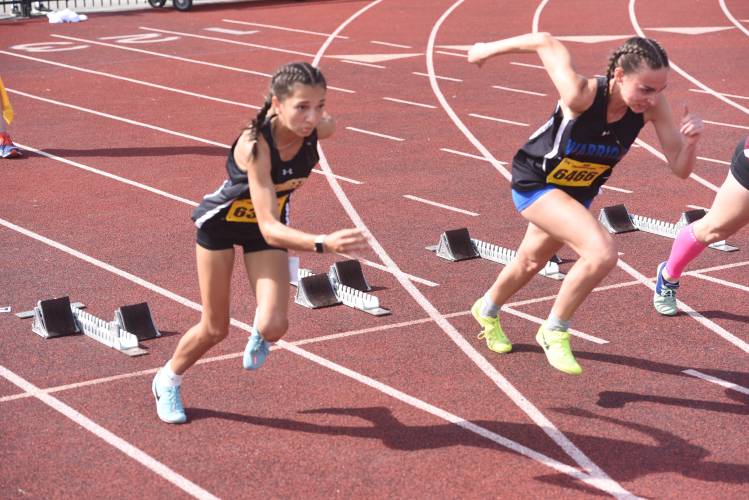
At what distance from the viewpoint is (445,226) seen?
10.2m

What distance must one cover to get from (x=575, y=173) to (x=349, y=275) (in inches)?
98.1

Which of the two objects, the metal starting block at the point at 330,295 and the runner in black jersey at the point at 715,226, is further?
the metal starting block at the point at 330,295

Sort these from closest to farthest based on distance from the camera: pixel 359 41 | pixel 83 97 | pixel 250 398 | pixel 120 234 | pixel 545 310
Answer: pixel 250 398 → pixel 545 310 → pixel 120 234 → pixel 83 97 → pixel 359 41

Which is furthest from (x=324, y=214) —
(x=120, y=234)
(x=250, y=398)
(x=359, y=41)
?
(x=359, y=41)

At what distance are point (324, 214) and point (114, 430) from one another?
4.89 meters

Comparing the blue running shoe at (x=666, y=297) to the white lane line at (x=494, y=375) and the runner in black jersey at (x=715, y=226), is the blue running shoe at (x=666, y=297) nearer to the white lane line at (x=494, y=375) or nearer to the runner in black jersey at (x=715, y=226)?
the runner in black jersey at (x=715, y=226)

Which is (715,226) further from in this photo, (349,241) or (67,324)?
(67,324)

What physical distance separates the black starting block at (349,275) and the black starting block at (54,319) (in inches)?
73.0

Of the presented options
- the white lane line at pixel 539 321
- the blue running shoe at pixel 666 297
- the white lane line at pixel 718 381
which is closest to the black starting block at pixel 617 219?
the blue running shoe at pixel 666 297

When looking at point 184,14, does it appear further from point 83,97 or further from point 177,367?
point 177,367

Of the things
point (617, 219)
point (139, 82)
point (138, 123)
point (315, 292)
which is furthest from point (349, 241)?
point (139, 82)

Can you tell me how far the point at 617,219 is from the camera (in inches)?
394

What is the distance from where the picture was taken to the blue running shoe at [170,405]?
6074mm

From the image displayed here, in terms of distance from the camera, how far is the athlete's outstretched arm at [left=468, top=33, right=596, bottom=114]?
19.8ft
